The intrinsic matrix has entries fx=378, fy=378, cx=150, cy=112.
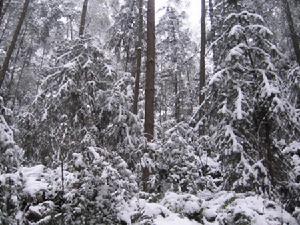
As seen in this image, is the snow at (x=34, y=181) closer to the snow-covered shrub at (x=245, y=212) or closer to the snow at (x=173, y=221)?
the snow at (x=173, y=221)

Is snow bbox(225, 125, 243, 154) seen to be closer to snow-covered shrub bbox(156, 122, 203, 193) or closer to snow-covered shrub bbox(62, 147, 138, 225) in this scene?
snow-covered shrub bbox(156, 122, 203, 193)

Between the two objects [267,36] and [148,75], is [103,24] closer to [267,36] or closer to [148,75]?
[148,75]

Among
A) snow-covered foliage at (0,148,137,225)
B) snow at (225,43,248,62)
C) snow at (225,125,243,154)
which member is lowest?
snow-covered foliage at (0,148,137,225)

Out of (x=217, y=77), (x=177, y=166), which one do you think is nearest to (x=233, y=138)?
(x=217, y=77)

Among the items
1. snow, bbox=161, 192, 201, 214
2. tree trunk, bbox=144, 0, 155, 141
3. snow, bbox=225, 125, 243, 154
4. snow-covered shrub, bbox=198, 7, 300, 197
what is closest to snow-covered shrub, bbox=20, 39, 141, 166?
tree trunk, bbox=144, 0, 155, 141

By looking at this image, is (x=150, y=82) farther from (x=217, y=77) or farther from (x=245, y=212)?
(x=245, y=212)

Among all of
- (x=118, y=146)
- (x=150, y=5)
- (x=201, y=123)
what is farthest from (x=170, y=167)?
(x=150, y=5)

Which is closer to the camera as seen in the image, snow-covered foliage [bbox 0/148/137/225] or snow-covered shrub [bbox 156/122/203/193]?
snow-covered foliage [bbox 0/148/137/225]

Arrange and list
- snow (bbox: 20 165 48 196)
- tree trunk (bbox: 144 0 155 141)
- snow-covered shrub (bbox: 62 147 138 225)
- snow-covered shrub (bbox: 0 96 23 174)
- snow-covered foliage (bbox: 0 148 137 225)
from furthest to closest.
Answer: tree trunk (bbox: 144 0 155 141) < snow (bbox: 20 165 48 196) < snow-covered shrub (bbox: 0 96 23 174) < snow-covered shrub (bbox: 62 147 138 225) < snow-covered foliage (bbox: 0 148 137 225)

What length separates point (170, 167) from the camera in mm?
9586

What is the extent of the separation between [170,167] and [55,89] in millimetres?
4530

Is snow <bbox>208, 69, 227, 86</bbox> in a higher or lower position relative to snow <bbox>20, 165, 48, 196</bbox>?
higher

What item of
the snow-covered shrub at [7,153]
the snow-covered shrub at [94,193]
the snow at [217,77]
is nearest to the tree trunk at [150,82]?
the snow at [217,77]

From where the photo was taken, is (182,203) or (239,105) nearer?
(182,203)
